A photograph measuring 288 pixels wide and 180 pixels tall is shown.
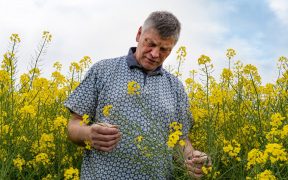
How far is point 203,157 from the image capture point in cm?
260

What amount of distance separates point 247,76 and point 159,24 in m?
1.17

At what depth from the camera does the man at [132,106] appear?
8.94 feet

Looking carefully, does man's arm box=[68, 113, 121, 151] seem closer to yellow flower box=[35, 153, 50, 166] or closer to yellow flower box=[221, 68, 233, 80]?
yellow flower box=[35, 153, 50, 166]

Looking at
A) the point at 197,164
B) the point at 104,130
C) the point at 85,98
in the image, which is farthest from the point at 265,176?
the point at 85,98

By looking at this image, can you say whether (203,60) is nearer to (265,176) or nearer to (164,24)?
(164,24)

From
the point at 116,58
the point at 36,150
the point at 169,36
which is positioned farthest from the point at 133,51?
the point at 36,150

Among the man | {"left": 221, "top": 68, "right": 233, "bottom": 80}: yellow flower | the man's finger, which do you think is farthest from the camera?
{"left": 221, "top": 68, "right": 233, "bottom": 80}: yellow flower

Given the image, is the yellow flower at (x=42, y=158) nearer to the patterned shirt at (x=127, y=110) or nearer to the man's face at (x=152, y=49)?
the patterned shirt at (x=127, y=110)

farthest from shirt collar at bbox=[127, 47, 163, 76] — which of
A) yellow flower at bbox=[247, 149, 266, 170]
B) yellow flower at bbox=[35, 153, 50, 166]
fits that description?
yellow flower at bbox=[247, 149, 266, 170]

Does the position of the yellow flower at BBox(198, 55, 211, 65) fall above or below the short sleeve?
above

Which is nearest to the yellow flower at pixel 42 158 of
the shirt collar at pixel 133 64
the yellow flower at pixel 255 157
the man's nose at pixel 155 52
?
the shirt collar at pixel 133 64

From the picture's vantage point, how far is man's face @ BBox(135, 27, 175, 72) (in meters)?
2.86

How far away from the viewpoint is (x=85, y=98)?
114 inches

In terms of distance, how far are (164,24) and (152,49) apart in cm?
17
